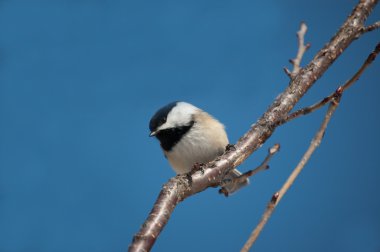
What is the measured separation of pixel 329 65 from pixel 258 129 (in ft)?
1.09

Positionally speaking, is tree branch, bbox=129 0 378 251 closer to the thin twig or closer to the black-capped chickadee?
the thin twig

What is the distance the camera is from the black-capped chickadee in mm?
2178

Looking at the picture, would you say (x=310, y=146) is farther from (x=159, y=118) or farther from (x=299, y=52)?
(x=159, y=118)

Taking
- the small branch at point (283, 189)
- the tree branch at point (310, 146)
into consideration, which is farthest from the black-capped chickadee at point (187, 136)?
the small branch at point (283, 189)

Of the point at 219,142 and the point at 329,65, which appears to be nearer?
the point at 329,65

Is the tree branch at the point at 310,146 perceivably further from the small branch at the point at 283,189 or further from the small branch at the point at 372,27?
the small branch at the point at 372,27

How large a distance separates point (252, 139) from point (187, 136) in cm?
91

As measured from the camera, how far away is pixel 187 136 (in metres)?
2.21

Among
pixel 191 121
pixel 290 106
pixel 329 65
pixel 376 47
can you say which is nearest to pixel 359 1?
pixel 329 65

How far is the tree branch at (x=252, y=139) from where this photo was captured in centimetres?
84

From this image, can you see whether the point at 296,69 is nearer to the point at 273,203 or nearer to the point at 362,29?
the point at 362,29

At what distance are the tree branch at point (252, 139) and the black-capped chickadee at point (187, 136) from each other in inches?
30.8

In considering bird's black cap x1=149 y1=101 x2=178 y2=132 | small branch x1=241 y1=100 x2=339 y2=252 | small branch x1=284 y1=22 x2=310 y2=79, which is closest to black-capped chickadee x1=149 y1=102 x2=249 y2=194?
bird's black cap x1=149 y1=101 x2=178 y2=132

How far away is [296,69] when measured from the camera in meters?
1.53
